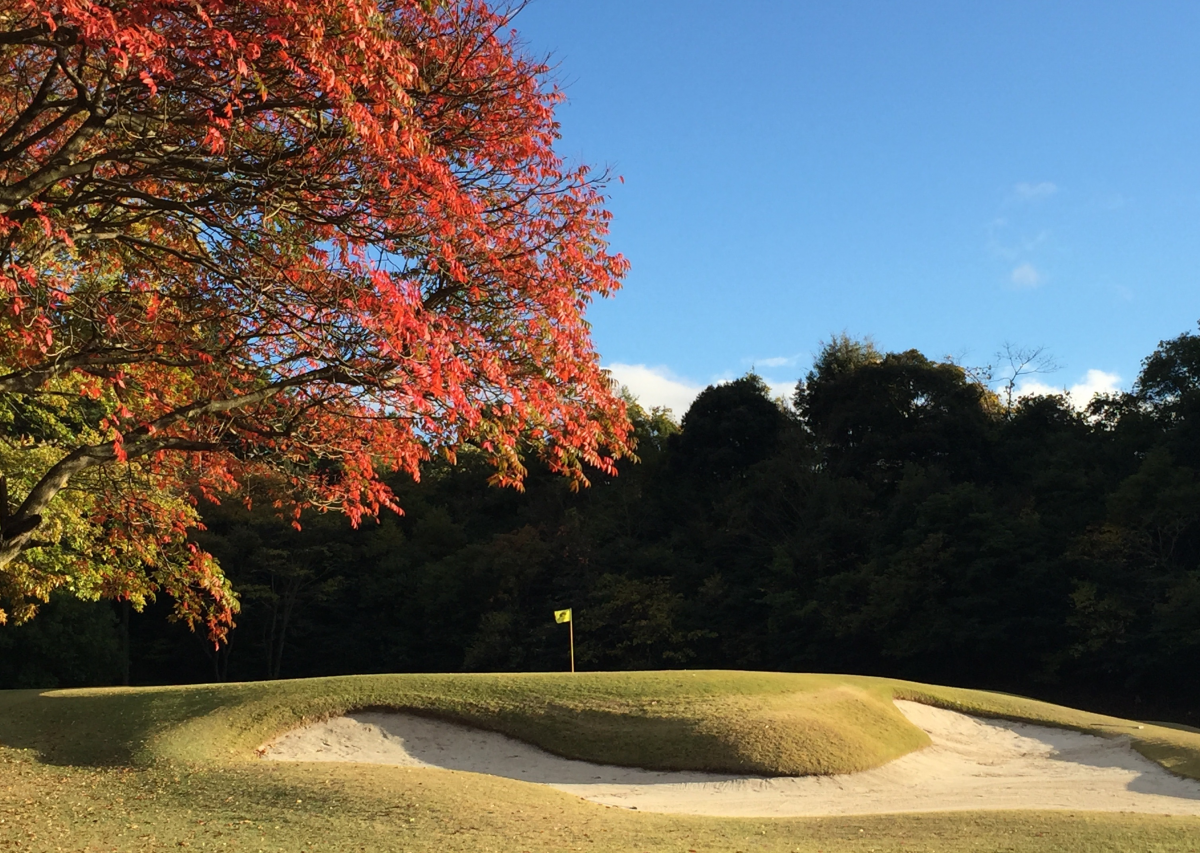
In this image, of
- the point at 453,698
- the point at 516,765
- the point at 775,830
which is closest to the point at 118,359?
the point at 775,830

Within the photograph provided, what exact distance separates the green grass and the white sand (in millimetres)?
351

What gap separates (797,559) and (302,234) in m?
30.9

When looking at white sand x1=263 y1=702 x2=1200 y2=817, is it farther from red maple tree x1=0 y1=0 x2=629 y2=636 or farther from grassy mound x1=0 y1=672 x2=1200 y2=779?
red maple tree x1=0 y1=0 x2=629 y2=636

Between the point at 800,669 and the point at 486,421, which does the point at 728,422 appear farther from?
the point at 486,421

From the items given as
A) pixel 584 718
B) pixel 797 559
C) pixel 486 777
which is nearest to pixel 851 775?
pixel 584 718

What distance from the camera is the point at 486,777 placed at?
46.0 ft

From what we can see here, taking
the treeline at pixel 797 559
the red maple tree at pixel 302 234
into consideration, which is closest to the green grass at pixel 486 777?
the red maple tree at pixel 302 234

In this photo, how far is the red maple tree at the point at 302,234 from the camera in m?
6.77

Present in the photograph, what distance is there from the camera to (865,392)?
39188 mm

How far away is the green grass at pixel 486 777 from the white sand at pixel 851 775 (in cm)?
35

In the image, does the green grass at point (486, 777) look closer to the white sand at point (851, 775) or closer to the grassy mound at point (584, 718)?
the grassy mound at point (584, 718)

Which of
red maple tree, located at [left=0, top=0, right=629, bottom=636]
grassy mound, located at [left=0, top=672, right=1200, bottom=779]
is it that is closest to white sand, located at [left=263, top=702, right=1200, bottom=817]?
grassy mound, located at [left=0, top=672, right=1200, bottom=779]

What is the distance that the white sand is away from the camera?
1395 cm

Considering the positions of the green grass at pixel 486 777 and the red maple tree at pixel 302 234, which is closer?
the red maple tree at pixel 302 234
